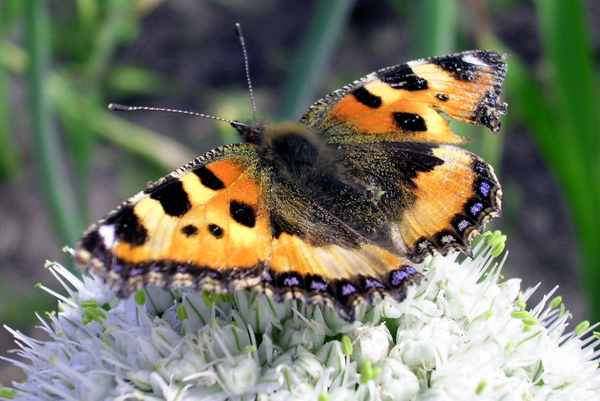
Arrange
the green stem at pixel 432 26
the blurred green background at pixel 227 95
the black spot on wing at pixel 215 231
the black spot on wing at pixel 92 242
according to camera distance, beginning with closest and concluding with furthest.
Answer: the black spot on wing at pixel 92 242 → the black spot on wing at pixel 215 231 → the green stem at pixel 432 26 → the blurred green background at pixel 227 95

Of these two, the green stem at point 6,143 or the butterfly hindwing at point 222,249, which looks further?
the green stem at point 6,143

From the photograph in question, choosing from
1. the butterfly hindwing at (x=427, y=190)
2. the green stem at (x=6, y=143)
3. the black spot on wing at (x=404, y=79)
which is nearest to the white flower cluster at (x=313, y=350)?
the butterfly hindwing at (x=427, y=190)

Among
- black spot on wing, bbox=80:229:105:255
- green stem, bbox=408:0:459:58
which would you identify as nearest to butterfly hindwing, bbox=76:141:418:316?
black spot on wing, bbox=80:229:105:255

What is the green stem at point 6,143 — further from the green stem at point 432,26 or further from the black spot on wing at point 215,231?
the black spot on wing at point 215,231

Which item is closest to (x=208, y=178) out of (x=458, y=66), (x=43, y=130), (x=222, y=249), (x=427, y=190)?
(x=222, y=249)

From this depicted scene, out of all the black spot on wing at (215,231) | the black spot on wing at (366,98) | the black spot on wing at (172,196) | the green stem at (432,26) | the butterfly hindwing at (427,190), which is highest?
the green stem at (432,26)

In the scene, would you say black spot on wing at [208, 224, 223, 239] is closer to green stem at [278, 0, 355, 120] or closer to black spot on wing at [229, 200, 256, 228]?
black spot on wing at [229, 200, 256, 228]
